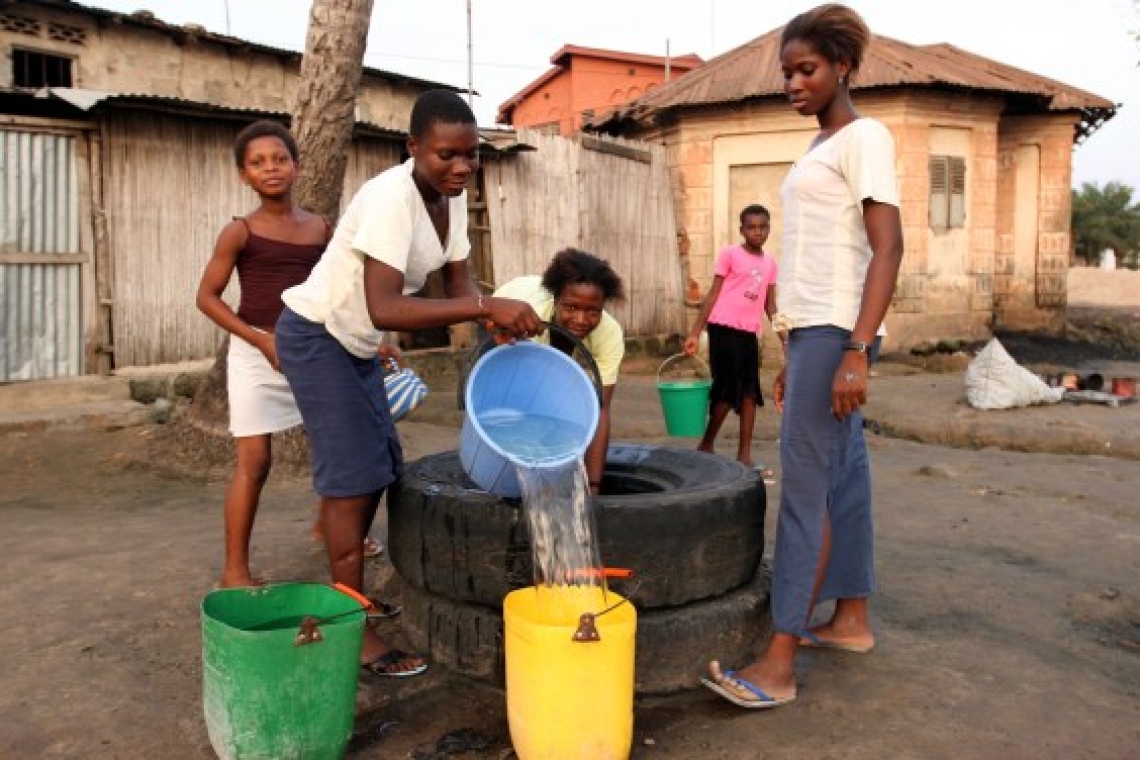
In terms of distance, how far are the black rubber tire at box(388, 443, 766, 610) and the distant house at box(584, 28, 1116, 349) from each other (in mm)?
10408

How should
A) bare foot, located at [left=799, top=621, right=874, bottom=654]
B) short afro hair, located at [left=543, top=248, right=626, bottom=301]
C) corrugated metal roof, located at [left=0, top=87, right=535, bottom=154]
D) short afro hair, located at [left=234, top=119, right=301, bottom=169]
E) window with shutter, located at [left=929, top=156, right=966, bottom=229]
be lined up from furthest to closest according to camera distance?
window with shutter, located at [left=929, top=156, right=966, bottom=229] < corrugated metal roof, located at [left=0, top=87, right=535, bottom=154] < short afro hair, located at [left=234, top=119, right=301, bottom=169] < short afro hair, located at [left=543, top=248, right=626, bottom=301] < bare foot, located at [left=799, top=621, right=874, bottom=654]

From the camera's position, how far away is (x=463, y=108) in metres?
2.69

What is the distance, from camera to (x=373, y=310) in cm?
263

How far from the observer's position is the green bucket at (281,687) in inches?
85.7

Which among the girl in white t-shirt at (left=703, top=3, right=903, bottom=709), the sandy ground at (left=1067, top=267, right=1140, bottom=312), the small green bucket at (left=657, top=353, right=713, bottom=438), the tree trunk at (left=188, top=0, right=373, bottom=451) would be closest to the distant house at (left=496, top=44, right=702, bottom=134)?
the sandy ground at (left=1067, top=267, right=1140, bottom=312)

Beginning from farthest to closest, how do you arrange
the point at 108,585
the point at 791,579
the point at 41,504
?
1. the point at 41,504
2. the point at 108,585
3. the point at 791,579

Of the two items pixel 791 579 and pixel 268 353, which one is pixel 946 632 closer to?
pixel 791 579

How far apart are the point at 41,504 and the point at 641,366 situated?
27.9 ft

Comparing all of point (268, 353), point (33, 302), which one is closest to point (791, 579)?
point (268, 353)

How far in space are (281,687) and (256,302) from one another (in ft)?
5.95

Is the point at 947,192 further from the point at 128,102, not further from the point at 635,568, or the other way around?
the point at 635,568

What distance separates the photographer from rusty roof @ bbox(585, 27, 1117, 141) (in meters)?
12.5

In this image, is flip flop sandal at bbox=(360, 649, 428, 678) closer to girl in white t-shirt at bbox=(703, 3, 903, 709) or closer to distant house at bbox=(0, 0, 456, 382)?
girl in white t-shirt at bbox=(703, 3, 903, 709)

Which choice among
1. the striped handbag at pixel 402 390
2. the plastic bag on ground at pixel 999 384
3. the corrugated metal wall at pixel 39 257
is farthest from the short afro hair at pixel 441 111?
the plastic bag on ground at pixel 999 384
